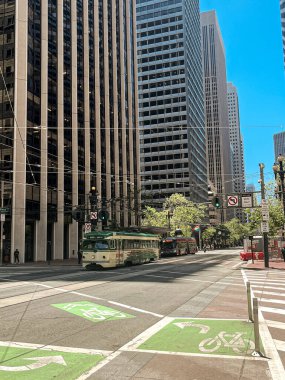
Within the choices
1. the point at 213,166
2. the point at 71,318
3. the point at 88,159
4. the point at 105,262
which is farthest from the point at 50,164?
the point at 213,166

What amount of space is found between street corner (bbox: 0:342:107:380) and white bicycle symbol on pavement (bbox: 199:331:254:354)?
2074mm

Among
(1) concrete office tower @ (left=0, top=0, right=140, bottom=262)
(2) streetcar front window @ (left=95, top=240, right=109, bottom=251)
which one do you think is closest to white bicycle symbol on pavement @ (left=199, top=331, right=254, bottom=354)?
(2) streetcar front window @ (left=95, top=240, right=109, bottom=251)

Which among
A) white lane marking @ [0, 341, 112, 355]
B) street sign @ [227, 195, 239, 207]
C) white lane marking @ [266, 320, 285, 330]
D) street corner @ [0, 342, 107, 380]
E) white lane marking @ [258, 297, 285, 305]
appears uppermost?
street sign @ [227, 195, 239, 207]

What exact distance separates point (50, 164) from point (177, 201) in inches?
1437

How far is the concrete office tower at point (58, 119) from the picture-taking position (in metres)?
44.9

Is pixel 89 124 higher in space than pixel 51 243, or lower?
higher

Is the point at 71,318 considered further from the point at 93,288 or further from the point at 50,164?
the point at 50,164

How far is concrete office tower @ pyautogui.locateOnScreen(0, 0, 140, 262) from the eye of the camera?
44.9 meters

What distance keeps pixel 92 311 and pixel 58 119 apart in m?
44.0

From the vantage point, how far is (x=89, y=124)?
60594mm

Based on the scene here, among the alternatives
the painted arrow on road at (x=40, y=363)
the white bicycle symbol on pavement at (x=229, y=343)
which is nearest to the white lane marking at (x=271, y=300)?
the white bicycle symbol on pavement at (x=229, y=343)

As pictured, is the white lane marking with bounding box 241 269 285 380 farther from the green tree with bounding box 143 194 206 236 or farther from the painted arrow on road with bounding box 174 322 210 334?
the green tree with bounding box 143 194 206 236

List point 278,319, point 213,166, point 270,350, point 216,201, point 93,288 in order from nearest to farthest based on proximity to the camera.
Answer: point 270,350, point 278,319, point 93,288, point 216,201, point 213,166

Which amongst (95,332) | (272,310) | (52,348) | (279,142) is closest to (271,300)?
(272,310)
